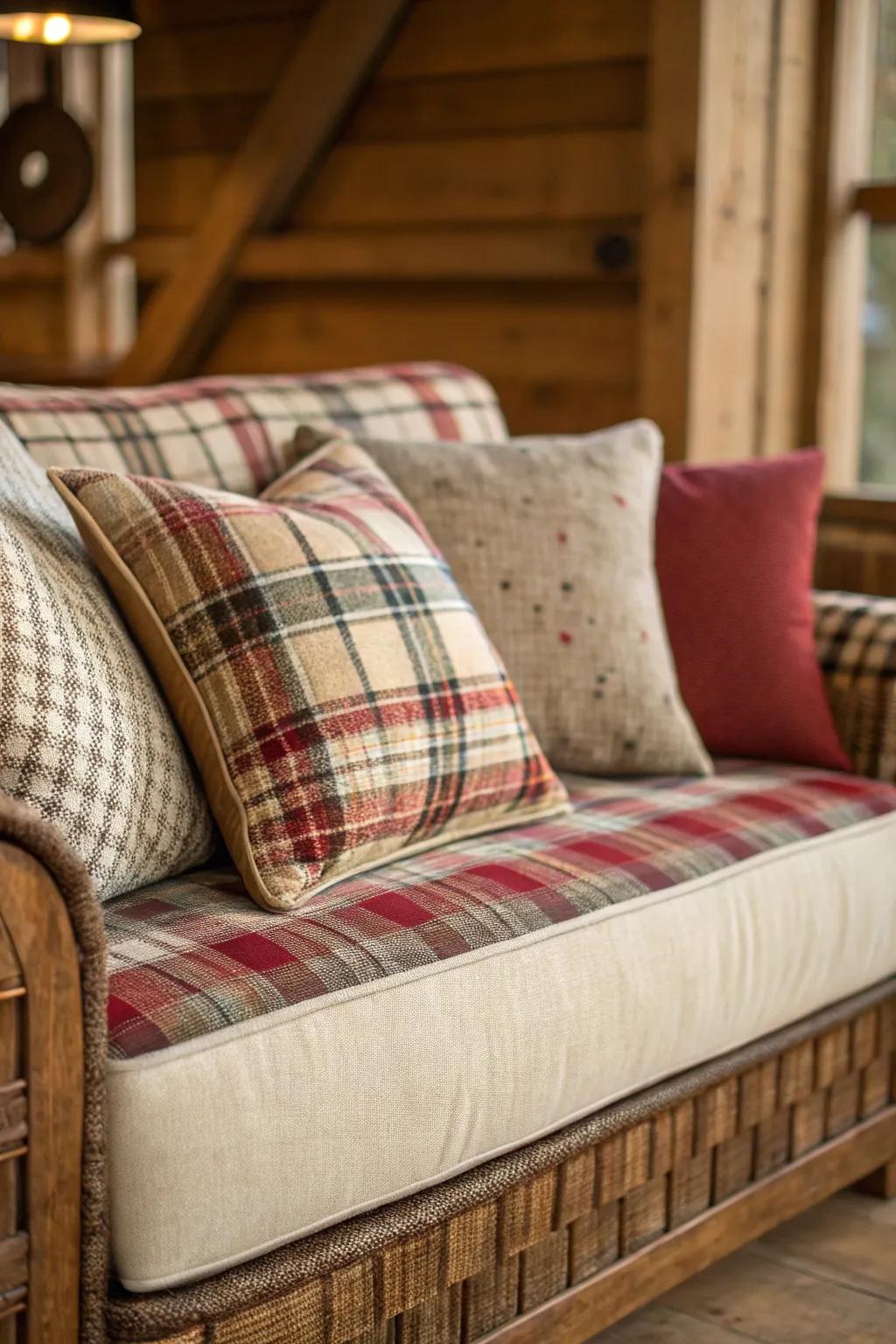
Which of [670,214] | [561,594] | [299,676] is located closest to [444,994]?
[299,676]

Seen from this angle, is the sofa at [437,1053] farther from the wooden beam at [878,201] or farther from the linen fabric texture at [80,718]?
the wooden beam at [878,201]

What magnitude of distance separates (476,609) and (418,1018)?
28.1 inches

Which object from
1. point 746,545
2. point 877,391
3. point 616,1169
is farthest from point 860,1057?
point 877,391

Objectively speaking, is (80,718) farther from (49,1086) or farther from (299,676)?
(49,1086)

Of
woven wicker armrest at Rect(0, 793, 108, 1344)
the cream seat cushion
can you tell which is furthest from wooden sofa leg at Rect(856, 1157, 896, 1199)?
woven wicker armrest at Rect(0, 793, 108, 1344)

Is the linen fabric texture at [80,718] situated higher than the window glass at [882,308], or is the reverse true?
the window glass at [882,308]

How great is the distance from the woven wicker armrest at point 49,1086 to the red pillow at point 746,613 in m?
1.16

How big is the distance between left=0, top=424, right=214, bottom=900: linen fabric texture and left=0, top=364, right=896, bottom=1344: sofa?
7cm

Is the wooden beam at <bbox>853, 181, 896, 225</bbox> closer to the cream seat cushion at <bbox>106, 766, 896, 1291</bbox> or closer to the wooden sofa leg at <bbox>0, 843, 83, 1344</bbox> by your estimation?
the cream seat cushion at <bbox>106, 766, 896, 1291</bbox>

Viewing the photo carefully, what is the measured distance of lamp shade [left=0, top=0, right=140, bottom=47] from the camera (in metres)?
2.53

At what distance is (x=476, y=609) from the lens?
1.97m

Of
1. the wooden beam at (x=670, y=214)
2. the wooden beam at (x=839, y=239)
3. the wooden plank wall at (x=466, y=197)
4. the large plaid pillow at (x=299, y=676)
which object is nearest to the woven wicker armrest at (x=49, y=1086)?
the large plaid pillow at (x=299, y=676)

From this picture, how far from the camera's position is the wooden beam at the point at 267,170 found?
10.9 ft

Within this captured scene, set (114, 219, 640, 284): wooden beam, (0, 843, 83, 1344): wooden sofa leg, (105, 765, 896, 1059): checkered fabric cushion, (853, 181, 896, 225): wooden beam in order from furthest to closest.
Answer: (114, 219, 640, 284): wooden beam, (853, 181, 896, 225): wooden beam, (105, 765, 896, 1059): checkered fabric cushion, (0, 843, 83, 1344): wooden sofa leg
